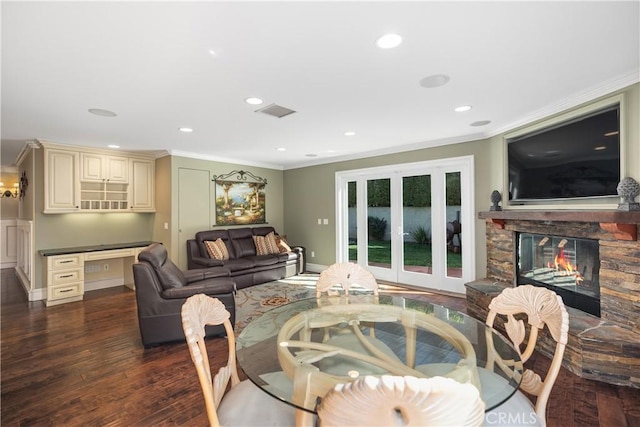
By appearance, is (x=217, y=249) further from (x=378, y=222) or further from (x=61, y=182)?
(x=378, y=222)

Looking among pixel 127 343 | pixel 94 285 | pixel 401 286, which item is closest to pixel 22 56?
pixel 127 343

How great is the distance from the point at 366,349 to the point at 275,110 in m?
2.52

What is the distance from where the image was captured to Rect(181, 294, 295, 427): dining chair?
1.23 meters

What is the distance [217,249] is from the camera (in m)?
5.37

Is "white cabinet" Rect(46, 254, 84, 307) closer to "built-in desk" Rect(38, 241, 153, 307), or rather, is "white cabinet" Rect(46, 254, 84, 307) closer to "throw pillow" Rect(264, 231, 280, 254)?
"built-in desk" Rect(38, 241, 153, 307)

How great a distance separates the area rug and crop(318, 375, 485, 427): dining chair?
112 inches

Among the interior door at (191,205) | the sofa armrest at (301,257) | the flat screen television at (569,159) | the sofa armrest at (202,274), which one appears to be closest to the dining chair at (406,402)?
the flat screen television at (569,159)

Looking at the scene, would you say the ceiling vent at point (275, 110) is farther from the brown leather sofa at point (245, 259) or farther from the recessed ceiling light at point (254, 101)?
the brown leather sofa at point (245, 259)

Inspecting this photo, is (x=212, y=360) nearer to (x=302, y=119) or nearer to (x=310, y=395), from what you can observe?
(x=310, y=395)

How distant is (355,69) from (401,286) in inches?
157

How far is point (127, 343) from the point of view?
306 centimetres

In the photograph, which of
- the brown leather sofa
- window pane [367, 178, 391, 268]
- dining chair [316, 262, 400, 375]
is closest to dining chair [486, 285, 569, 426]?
dining chair [316, 262, 400, 375]

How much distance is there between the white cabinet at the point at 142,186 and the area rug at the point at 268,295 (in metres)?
2.48

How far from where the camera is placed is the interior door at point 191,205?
17.9ft
